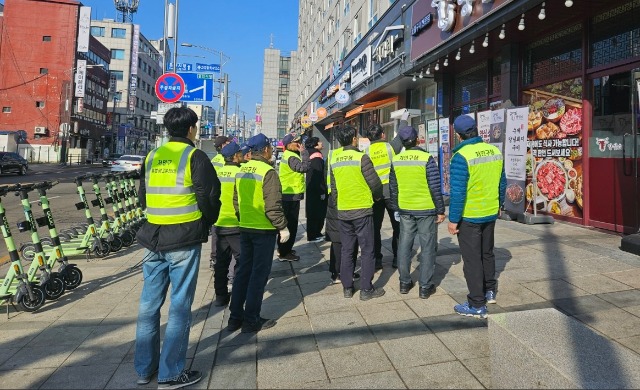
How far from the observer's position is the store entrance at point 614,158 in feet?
22.2

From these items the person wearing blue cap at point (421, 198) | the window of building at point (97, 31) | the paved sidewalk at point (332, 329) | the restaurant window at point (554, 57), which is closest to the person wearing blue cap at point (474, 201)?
the paved sidewalk at point (332, 329)

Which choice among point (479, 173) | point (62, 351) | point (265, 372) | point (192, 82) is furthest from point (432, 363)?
point (192, 82)

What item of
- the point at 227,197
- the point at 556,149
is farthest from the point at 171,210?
the point at 556,149

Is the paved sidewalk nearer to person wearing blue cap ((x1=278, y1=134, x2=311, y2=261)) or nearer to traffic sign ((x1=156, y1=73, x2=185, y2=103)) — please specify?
person wearing blue cap ((x1=278, y1=134, x2=311, y2=261))

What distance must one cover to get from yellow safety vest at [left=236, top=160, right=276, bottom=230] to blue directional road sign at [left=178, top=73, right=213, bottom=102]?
1296cm

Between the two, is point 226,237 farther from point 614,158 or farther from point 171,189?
point 614,158

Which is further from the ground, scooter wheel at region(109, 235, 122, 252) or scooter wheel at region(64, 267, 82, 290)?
scooter wheel at region(109, 235, 122, 252)

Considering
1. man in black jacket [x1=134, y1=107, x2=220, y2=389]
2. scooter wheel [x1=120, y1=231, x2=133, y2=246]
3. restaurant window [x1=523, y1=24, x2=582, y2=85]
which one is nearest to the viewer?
man in black jacket [x1=134, y1=107, x2=220, y2=389]

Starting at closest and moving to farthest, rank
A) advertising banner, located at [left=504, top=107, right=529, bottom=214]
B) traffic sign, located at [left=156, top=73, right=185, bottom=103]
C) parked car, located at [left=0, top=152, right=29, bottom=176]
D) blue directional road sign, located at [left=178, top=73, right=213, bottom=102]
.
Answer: advertising banner, located at [left=504, top=107, right=529, bottom=214]
traffic sign, located at [left=156, top=73, right=185, bottom=103]
blue directional road sign, located at [left=178, top=73, right=213, bottom=102]
parked car, located at [left=0, top=152, right=29, bottom=176]

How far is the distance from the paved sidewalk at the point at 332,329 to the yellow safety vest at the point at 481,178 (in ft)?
3.25

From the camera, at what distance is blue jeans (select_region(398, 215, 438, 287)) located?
14.9 ft

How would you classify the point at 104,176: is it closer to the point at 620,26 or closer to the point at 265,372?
the point at 265,372

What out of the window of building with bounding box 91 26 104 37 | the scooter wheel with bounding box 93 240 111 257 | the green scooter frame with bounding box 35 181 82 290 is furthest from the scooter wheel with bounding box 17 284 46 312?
the window of building with bounding box 91 26 104 37

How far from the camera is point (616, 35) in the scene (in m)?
7.15
